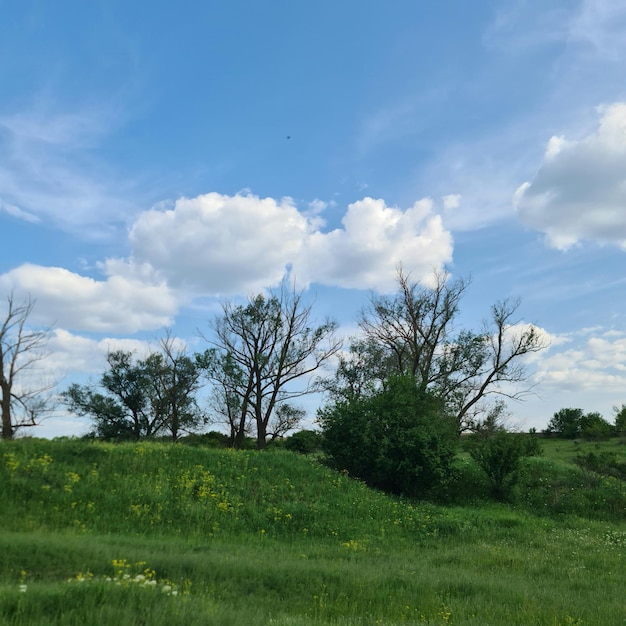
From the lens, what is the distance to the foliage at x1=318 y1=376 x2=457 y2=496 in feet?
78.5

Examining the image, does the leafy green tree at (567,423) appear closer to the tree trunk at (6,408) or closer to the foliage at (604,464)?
the foliage at (604,464)

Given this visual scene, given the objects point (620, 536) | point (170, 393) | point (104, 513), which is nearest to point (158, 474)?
point (104, 513)

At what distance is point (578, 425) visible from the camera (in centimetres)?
5331

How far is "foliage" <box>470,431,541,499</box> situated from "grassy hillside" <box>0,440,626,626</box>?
Result: 1.16 metres

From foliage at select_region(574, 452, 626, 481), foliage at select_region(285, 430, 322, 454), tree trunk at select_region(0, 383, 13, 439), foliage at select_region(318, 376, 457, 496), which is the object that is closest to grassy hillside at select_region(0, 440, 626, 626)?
foliage at select_region(318, 376, 457, 496)

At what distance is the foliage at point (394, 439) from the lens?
23.9 meters

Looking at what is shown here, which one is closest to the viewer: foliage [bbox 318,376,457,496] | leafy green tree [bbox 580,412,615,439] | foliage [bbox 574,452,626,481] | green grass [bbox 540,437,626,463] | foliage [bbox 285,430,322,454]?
foliage [bbox 318,376,457,496]

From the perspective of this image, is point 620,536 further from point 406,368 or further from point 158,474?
point 406,368

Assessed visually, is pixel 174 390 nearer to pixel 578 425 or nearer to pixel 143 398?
pixel 143 398

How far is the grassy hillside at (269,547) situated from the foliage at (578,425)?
76.5 feet

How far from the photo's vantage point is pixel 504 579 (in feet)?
37.7

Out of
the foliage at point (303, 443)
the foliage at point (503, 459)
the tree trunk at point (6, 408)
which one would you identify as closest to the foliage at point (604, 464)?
the foliage at point (503, 459)

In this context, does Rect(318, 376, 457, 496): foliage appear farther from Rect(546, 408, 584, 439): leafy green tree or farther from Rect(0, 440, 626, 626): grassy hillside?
Rect(546, 408, 584, 439): leafy green tree

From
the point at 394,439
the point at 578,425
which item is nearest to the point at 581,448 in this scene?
the point at 578,425
